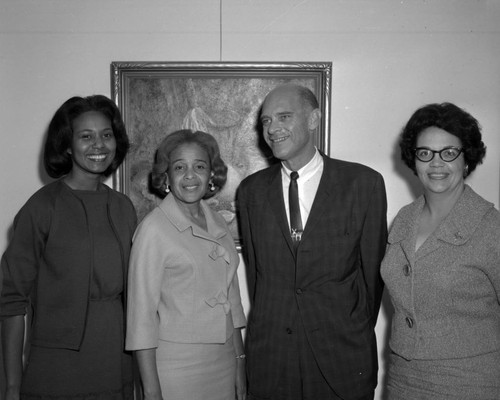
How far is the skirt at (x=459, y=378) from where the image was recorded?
194cm

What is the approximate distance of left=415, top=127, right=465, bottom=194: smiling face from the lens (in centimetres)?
208

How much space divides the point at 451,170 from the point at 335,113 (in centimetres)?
104

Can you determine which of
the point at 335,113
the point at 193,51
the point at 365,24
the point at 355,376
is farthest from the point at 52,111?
A: the point at 355,376

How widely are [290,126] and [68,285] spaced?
47.4 inches

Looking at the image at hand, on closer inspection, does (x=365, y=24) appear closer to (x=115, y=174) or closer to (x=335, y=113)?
(x=335, y=113)

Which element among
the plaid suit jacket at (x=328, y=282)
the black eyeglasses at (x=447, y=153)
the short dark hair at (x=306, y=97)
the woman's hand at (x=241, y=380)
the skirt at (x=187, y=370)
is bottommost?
the woman's hand at (x=241, y=380)

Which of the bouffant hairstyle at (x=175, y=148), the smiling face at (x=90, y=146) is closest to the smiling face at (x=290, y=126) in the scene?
the bouffant hairstyle at (x=175, y=148)

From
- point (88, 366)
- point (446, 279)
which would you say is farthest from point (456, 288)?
point (88, 366)

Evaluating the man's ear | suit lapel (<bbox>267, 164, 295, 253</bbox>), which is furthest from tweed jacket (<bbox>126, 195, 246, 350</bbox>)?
the man's ear

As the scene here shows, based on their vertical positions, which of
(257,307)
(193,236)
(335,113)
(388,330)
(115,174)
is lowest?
(388,330)

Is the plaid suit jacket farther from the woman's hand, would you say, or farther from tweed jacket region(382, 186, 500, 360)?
tweed jacket region(382, 186, 500, 360)

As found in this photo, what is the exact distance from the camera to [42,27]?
299cm

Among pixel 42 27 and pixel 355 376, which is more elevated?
pixel 42 27

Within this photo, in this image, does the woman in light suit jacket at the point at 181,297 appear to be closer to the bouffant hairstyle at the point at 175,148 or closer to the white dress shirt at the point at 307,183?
the bouffant hairstyle at the point at 175,148
